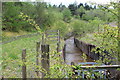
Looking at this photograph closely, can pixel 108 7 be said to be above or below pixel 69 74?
above

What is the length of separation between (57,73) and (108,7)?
0.51m

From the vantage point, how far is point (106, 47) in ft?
3.50

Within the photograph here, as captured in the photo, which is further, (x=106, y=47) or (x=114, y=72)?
(x=114, y=72)

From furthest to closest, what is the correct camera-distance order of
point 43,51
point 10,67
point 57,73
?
point 10,67
point 43,51
point 57,73

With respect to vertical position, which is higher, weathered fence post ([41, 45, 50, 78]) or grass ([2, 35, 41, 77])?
weathered fence post ([41, 45, 50, 78])

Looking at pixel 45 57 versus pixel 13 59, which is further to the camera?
pixel 13 59

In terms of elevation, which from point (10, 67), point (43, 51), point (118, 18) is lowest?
point (10, 67)

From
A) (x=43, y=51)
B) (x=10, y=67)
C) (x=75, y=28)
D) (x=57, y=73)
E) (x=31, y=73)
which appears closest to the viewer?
(x=57, y=73)

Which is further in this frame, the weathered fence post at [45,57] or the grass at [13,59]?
the grass at [13,59]

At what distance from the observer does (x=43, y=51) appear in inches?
40.3

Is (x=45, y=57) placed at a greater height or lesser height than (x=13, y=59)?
greater

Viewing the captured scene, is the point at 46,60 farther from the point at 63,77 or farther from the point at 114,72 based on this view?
the point at 114,72

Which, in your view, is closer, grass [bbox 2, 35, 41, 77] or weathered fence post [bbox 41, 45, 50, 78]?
weathered fence post [bbox 41, 45, 50, 78]

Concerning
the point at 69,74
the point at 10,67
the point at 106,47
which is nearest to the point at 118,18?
the point at 106,47
